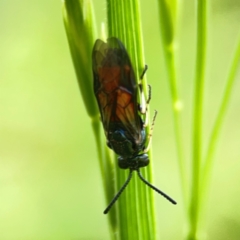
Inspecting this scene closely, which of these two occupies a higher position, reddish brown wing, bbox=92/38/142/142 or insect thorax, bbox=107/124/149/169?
reddish brown wing, bbox=92/38/142/142

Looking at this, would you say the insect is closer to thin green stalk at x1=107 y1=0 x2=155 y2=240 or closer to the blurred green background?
thin green stalk at x1=107 y1=0 x2=155 y2=240

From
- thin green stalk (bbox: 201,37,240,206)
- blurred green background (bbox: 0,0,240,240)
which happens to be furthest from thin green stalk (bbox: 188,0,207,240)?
blurred green background (bbox: 0,0,240,240)

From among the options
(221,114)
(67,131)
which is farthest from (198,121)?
(67,131)

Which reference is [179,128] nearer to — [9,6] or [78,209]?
[78,209]

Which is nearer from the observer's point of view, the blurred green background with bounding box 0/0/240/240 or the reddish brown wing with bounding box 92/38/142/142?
the reddish brown wing with bounding box 92/38/142/142

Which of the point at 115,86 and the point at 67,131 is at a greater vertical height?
the point at 115,86

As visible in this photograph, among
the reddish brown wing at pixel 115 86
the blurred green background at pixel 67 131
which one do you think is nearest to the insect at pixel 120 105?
the reddish brown wing at pixel 115 86

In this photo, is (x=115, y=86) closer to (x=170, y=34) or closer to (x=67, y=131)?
(x=170, y=34)
